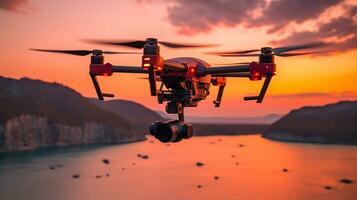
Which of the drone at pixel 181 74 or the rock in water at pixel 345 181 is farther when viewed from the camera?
the rock in water at pixel 345 181

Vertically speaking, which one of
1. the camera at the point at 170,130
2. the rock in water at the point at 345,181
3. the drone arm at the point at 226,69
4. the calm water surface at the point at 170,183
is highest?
the drone arm at the point at 226,69

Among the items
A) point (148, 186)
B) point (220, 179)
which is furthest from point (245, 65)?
point (220, 179)

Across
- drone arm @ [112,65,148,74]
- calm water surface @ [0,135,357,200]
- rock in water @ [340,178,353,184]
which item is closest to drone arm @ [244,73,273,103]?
drone arm @ [112,65,148,74]

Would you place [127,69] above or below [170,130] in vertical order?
above

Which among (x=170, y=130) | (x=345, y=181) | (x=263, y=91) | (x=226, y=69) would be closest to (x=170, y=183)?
(x=345, y=181)

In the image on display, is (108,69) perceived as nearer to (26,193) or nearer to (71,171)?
(26,193)

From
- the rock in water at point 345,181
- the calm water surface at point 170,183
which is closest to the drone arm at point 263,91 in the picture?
the calm water surface at point 170,183

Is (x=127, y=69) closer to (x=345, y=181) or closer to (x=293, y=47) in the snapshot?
(x=293, y=47)

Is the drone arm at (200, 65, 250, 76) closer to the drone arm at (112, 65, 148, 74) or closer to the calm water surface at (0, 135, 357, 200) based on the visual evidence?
the drone arm at (112, 65, 148, 74)

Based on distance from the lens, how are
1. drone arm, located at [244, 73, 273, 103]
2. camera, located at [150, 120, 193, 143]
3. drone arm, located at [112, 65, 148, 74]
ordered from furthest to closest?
drone arm, located at [112, 65, 148, 74] < drone arm, located at [244, 73, 273, 103] < camera, located at [150, 120, 193, 143]

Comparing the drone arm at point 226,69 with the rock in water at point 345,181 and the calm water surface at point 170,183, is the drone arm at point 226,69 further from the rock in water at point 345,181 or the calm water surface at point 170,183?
the rock in water at point 345,181

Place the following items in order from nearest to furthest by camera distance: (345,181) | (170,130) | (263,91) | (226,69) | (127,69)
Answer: (170,130) < (226,69) < (263,91) < (127,69) < (345,181)
